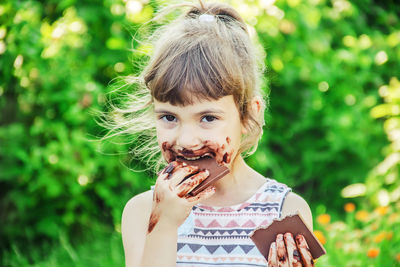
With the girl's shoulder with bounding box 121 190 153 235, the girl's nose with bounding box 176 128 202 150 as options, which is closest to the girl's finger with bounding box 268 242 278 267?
the girl's nose with bounding box 176 128 202 150

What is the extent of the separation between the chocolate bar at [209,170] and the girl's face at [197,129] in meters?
0.02

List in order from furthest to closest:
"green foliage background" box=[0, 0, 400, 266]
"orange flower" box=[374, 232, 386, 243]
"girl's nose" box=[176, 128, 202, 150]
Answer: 1. "green foliage background" box=[0, 0, 400, 266]
2. "orange flower" box=[374, 232, 386, 243]
3. "girl's nose" box=[176, 128, 202, 150]

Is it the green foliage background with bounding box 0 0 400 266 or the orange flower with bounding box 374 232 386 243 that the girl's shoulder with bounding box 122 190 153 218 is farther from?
the orange flower with bounding box 374 232 386 243

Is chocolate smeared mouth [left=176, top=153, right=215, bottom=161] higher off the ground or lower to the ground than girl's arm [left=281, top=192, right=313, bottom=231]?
higher

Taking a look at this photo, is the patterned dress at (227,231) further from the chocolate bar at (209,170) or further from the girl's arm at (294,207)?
the chocolate bar at (209,170)

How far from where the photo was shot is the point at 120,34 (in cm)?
430

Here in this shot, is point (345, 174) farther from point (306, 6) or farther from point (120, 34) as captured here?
point (120, 34)

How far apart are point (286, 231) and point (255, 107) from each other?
56 centimetres

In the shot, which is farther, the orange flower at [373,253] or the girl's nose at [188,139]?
the orange flower at [373,253]

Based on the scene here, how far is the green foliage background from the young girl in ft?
5.36

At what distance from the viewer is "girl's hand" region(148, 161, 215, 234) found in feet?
6.68

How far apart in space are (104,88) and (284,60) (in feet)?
4.73

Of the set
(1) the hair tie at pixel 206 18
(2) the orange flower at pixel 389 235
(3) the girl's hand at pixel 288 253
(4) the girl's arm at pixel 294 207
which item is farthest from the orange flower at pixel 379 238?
(1) the hair tie at pixel 206 18

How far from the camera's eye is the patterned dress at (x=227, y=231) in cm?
224
